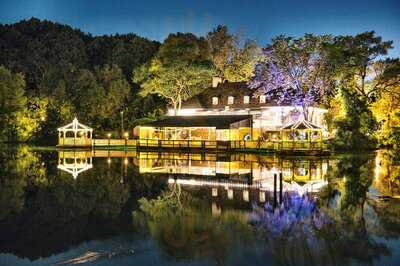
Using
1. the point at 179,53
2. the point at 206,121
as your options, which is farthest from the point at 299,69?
the point at 179,53

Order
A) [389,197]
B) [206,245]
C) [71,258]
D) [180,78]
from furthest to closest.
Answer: [180,78]
[389,197]
[206,245]
[71,258]

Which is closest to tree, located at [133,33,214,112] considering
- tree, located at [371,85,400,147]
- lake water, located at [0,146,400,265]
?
tree, located at [371,85,400,147]

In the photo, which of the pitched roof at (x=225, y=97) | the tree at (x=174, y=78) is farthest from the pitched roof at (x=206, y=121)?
the tree at (x=174, y=78)

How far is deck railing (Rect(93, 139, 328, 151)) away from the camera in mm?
42719

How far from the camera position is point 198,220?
14.7 meters

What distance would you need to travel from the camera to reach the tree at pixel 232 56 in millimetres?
70938

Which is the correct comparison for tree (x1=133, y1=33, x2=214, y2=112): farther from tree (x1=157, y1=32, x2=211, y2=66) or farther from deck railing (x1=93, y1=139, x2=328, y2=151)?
deck railing (x1=93, y1=139, x2=328, y2=151)

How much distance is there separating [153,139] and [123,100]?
749 inches

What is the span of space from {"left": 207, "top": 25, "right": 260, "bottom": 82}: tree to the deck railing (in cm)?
2122

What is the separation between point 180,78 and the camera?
58.8 meters

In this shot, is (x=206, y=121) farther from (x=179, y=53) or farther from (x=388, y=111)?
(x=388, y=111)

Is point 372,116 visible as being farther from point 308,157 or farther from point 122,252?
point 122,252

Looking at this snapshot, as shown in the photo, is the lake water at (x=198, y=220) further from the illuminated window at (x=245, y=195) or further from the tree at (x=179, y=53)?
the tree at (x=179, y=53)

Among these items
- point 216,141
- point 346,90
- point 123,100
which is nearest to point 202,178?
point 216,141
